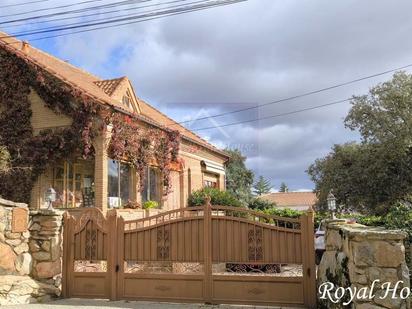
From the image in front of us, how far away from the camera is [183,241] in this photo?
854 centimetres

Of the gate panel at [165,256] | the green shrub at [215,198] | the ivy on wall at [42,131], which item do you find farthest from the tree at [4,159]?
the green shrub at [215,198]

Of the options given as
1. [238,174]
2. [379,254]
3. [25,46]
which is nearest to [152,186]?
[25,46]

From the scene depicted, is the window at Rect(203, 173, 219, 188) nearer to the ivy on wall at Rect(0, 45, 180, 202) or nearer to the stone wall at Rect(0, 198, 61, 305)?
the ivy on wall at Rect(0, 45, 180, 202)

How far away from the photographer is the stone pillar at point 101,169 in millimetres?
14844

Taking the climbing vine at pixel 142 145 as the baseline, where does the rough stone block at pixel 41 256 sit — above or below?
below

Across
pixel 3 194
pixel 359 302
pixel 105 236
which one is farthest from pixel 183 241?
pixel 3 194

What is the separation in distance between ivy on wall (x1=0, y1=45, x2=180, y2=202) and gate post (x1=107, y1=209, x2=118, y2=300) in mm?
6162

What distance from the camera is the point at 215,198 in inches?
762

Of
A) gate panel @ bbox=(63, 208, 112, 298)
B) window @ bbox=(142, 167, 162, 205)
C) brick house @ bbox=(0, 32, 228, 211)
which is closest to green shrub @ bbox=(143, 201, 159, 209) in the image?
brick house @ bbox=(0, 32, 228, 211)

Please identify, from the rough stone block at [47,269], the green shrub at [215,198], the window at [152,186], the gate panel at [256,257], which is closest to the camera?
the gate panel at [256,257]

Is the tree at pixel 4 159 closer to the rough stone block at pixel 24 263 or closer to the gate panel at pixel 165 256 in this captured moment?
the rough stone block at pixel 24 263

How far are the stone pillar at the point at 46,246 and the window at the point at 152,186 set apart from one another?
8253 millimetres

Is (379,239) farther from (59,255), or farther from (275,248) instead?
(59,255)

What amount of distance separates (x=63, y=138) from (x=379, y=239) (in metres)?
11.5
